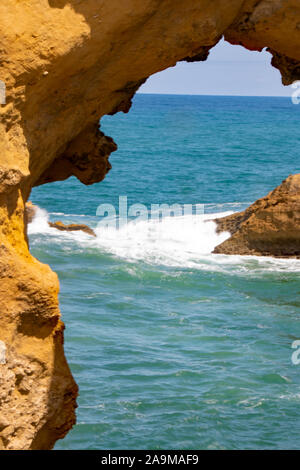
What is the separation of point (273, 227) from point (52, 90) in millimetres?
14538

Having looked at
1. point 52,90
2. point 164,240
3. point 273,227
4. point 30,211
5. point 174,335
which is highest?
point 52,90

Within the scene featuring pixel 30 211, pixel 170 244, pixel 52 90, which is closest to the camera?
pixel 52 90

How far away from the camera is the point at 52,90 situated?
6.86 metres

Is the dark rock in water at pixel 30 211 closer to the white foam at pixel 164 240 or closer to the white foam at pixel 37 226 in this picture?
the white foam at pixel 37 226

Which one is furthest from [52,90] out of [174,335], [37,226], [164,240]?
[37,226]

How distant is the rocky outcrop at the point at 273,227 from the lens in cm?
2033

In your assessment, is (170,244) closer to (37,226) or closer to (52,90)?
(37,226)

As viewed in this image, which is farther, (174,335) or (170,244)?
(170,244)

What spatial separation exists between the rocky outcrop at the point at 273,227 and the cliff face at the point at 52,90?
1240cm

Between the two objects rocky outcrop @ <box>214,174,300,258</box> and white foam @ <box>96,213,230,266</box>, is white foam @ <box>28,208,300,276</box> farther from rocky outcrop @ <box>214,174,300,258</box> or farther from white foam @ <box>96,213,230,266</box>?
rocky outcrop @ <box>214,174,300,258</box>

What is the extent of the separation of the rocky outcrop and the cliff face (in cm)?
1240

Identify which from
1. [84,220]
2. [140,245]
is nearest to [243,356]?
[140,245]

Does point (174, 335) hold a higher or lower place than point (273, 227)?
lower
